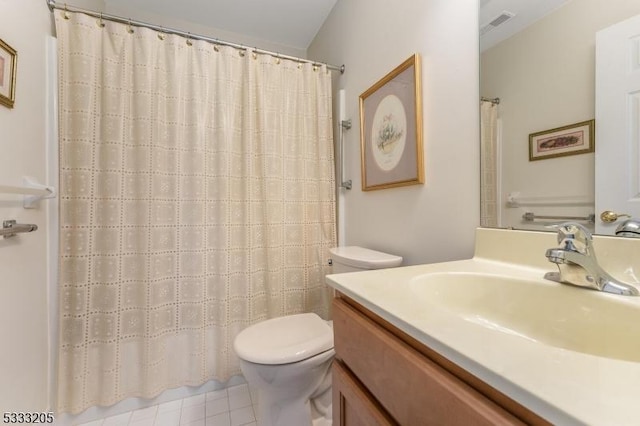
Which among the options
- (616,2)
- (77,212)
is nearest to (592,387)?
(616,2)

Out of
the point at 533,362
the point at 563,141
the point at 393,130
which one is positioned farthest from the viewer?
the point at 393,130

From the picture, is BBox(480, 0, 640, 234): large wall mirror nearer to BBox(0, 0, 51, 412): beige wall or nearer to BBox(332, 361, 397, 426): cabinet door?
BBox(332, 361, 397, 426): cabinet door

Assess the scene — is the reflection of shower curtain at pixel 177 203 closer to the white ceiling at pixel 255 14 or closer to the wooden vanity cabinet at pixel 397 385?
the white ceiling at pixel 255 14

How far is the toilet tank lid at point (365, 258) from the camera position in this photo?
41.3 inches

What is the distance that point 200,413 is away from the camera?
3.99 ft

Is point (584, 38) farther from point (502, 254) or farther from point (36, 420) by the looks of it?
point (36, 420)

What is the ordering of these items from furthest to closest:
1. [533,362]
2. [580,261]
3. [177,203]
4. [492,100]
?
[177,203], [492,100], [580,261], [533,362]

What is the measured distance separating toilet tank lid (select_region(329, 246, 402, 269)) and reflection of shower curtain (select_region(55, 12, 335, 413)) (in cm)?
35

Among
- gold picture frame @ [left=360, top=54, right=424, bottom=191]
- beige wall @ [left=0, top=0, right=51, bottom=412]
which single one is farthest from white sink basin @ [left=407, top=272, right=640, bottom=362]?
beige wall @ [left=0, top=0, right=51, bottom=412]

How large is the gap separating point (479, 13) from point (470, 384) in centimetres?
102

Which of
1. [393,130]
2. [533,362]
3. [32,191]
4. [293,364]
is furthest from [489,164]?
[32,191]

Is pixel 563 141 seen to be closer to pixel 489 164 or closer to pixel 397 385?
pixel 489 164

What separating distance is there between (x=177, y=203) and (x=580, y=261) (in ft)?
4.83

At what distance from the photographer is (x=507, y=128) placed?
0.77 meters
